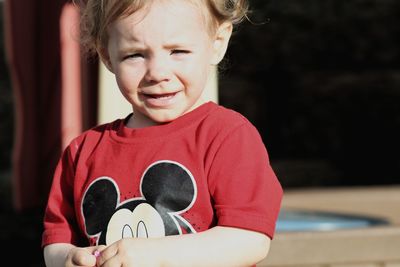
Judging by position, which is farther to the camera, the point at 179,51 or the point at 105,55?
the point at 105,55

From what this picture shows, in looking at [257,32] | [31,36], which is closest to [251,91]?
[257,32]

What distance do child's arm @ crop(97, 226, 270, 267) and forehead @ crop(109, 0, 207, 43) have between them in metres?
0.38

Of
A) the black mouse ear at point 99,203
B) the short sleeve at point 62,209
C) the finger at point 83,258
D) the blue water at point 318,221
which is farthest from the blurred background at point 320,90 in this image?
the finger at point 83,258

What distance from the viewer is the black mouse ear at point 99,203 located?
83.0 inches

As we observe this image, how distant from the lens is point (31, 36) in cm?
477

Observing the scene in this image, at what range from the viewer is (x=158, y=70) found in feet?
6.69

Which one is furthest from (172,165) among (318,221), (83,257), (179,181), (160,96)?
(318,221)

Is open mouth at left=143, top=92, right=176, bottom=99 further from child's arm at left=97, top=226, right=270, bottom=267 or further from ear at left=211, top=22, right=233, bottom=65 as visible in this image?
child's arm at left=97, top=226, right=270, bottom=267

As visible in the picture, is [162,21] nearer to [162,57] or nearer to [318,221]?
[162,57]

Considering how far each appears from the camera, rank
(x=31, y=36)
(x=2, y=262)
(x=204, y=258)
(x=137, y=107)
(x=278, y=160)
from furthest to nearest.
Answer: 1. (x=278, y=160)
2. (x=2, y=262)
3. (x=31, y=36)
4. (x=137, y=107)
5. (x=204, y=258)

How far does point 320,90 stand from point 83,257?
6658 millimetres

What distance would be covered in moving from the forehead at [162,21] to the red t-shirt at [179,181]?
174 millimetres

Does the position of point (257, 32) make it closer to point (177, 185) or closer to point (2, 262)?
point (2, 262)

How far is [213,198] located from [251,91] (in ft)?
21.6
